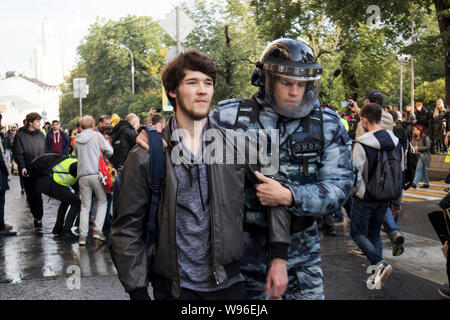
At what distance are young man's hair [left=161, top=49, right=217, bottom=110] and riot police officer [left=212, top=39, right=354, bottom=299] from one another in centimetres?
31

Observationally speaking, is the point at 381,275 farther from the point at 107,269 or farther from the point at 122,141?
the point at 122,141

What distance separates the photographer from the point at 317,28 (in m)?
26.3

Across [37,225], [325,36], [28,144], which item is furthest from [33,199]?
[325,36]

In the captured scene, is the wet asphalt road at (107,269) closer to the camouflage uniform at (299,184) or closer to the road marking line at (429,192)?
the camouflage uniform at (299,184)

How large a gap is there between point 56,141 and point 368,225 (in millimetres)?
9401

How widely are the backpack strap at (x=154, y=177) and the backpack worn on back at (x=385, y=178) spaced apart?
306 centimetres

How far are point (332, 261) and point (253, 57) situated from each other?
1779 cm

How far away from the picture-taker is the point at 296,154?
2467 millimetres

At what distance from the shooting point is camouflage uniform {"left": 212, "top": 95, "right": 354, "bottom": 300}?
249 cm

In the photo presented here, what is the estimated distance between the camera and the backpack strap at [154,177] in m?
2.19

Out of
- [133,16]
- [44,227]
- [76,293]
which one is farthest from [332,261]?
[133,16]

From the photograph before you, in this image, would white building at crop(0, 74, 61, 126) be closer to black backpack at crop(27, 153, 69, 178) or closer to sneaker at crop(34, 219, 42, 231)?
sneaker at crop(34, 219, 42, 231)

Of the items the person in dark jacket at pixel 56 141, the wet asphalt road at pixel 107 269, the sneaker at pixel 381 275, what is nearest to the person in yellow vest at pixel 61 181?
the wet asphalt road at pixel 107 269

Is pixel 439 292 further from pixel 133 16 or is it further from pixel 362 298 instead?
pixel 133 16
